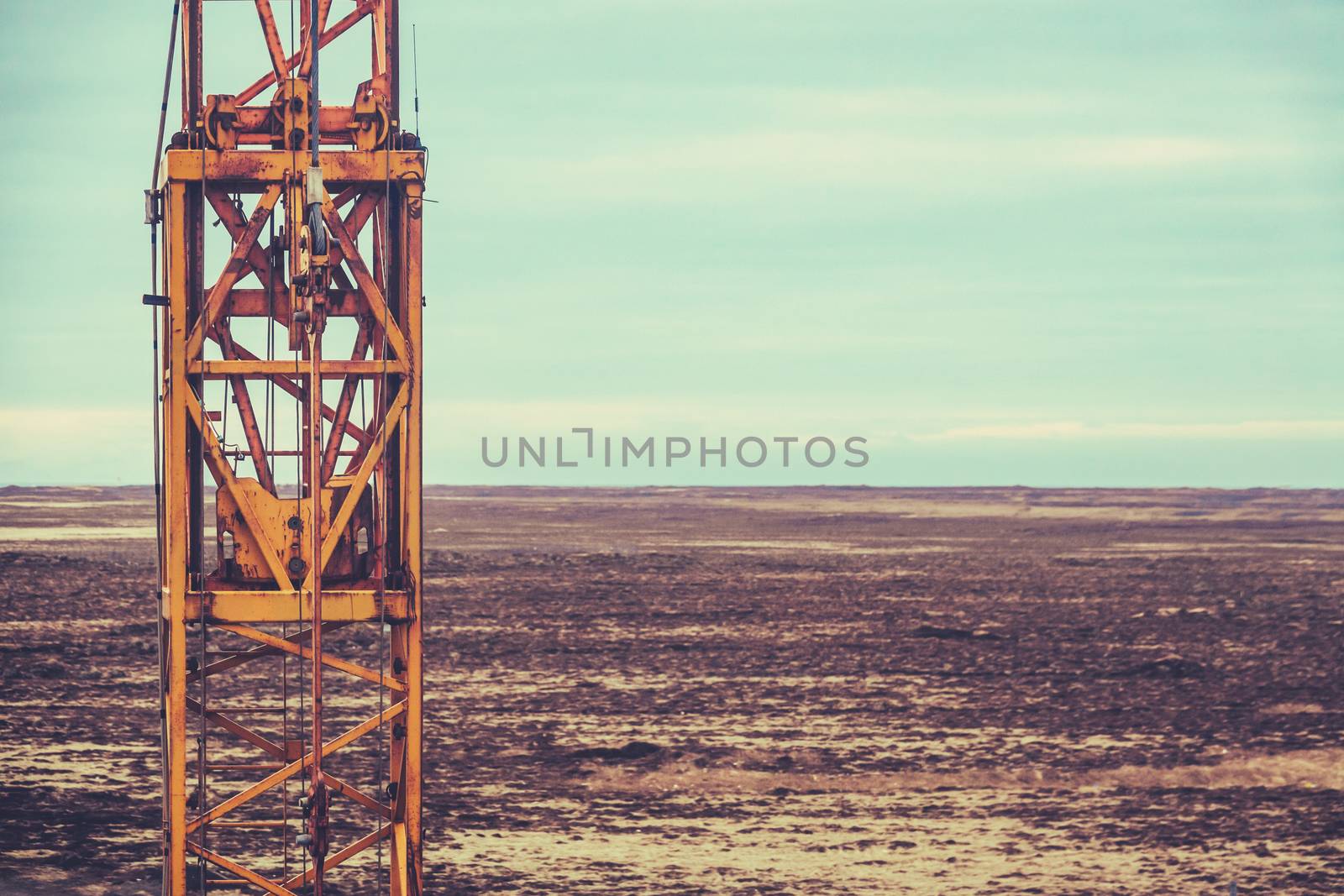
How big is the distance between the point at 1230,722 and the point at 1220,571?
28.1 meters

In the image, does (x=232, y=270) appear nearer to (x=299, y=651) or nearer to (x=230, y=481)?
(x=230, y=481)

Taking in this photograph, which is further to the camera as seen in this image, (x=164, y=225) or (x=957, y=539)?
(x=957, y=539)

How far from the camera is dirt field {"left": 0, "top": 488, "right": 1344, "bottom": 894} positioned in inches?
647

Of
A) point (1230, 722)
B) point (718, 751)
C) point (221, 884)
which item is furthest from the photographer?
point (1230, 722)

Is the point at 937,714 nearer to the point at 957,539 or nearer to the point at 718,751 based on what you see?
the point at 718,751

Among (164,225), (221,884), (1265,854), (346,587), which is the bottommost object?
(1265,854)

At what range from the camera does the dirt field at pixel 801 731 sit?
53.9ft

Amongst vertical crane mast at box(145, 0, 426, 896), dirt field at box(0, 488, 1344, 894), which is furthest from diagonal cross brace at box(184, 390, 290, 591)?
dirt field at box(0, 488, 1344, 894)

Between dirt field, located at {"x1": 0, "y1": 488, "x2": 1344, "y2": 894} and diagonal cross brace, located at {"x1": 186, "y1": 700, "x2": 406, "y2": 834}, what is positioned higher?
diagonal cross brace, located at {"x1": 186, "y1": 700, "x2": 406, "y2": 834}

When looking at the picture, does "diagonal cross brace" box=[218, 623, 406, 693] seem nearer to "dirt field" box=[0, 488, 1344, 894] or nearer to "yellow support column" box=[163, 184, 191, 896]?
"yellow support column" box=[163, 184, 191, 896]

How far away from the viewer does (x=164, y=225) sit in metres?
11.0

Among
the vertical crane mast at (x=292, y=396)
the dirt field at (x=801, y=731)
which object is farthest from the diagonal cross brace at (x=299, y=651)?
the dirt field at (x=801, y=731)

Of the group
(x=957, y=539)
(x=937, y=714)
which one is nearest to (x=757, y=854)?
(x=937, y=714)

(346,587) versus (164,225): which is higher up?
(164,225)
